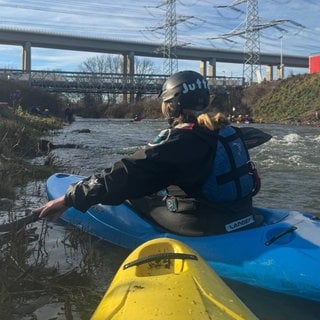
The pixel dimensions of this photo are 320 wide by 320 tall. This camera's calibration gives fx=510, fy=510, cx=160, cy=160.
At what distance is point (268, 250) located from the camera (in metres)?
3.74

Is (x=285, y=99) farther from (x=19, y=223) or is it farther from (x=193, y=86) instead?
(x=19, y=223)

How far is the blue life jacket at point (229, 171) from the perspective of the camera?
12.5 ft

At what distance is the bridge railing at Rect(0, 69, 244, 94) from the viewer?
63.4 m

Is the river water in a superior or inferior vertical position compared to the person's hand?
inferior

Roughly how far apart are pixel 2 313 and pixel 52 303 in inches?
16.2

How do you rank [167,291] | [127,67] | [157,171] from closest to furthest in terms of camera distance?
[167,291], [157,171], [127,67]

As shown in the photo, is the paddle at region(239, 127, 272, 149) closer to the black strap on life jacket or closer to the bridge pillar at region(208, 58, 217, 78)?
the black strap on life jacket

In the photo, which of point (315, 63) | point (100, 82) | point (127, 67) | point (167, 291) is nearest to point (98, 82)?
point (100, 82)

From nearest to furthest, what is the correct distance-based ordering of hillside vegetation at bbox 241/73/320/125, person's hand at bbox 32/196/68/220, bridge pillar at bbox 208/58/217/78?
1. person's hand at bbox 32/196/68/220
2. hillside vegetation at bbox 241/73/320/125
3. bridge pillar at bbox 208/58/217/78

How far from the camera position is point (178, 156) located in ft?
12.0

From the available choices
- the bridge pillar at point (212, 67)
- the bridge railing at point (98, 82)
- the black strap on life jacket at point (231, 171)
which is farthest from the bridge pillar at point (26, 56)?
the black strap on life jacket at point (231, 171)

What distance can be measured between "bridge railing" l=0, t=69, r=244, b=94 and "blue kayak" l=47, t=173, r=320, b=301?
59314 millimetres

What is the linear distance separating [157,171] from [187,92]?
2.15 feet

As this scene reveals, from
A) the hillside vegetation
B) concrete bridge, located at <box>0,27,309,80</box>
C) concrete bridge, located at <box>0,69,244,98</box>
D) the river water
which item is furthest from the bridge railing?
the river water
